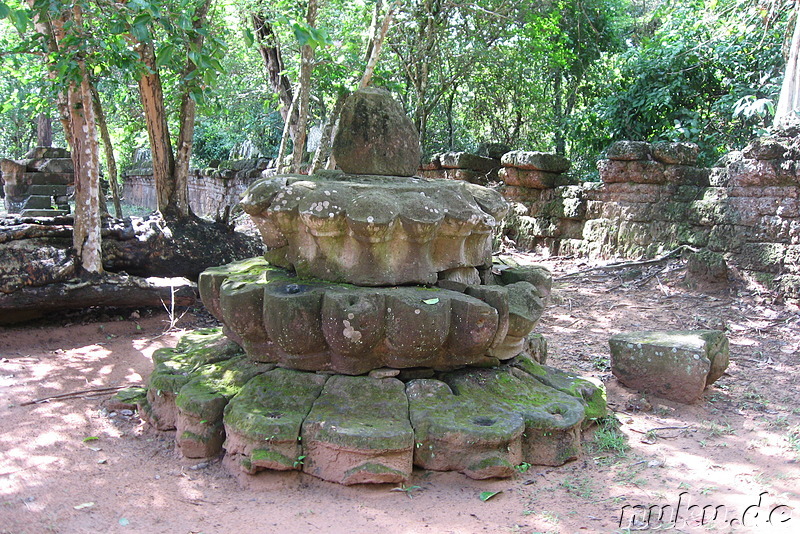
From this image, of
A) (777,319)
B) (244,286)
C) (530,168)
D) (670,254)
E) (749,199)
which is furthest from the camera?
(530,168)

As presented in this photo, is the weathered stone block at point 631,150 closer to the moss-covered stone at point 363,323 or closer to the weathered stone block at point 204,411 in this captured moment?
the moss-covered stone at point 363,323

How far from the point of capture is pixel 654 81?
9.62 meters

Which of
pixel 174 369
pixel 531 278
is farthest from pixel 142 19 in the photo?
pixel 531 278

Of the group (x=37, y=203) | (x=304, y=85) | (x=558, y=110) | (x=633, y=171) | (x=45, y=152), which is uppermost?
(x=558, y=110)

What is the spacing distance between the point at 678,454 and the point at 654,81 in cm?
797

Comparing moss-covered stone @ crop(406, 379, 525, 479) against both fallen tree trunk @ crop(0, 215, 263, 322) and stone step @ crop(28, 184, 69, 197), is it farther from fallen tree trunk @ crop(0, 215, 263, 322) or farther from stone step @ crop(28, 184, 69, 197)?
stone step @ crop(28, 184, 69, 197)

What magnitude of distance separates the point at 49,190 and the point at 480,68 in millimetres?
8131

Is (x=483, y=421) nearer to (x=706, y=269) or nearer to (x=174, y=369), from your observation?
(x=174, y=369)

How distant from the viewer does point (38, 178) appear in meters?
10.5

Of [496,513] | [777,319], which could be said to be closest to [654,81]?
[777,319]

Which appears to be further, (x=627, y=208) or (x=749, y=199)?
(x=627, y=208)

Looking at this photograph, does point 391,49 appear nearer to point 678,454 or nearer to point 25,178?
point 25,178

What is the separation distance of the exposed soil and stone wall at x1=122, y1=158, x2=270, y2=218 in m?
7.18

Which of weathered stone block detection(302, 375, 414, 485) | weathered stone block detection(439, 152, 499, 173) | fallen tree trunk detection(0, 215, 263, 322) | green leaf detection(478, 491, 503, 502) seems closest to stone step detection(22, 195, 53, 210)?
fallen tree trunk detection(0, 215, 263, 322)
